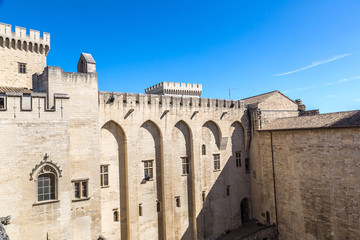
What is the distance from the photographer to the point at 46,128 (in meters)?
13.7

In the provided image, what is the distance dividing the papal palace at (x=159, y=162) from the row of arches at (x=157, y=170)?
82 millimetres

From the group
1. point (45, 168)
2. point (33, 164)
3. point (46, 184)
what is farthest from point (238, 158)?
point (33, 164)

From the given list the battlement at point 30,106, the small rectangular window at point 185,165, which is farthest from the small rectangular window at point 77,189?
the small rectangular window at point 185,165

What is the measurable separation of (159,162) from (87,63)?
9.29 meters

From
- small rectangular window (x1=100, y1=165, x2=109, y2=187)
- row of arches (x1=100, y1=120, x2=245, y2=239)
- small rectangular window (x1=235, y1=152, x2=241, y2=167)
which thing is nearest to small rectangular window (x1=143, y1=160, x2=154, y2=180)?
row of arches (x1=100, y1=120, x2=245, y2=239)

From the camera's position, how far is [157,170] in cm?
2031

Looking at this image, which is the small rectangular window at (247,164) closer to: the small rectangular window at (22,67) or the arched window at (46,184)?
the arched window at (46,184)

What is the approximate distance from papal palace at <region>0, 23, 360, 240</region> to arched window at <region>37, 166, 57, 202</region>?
54 millimetres

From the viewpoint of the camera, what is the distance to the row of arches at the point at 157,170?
18.4 meters

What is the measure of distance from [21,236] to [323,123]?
20.5 m

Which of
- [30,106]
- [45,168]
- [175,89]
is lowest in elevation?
[45,168]

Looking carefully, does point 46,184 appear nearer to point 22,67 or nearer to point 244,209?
point 22,67

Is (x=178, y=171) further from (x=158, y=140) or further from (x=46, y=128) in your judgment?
(x=46, y=128)

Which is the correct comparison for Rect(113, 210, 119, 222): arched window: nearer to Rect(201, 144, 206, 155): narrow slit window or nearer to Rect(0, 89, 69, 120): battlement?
Rect(0, 89, 69, 120): battlement
